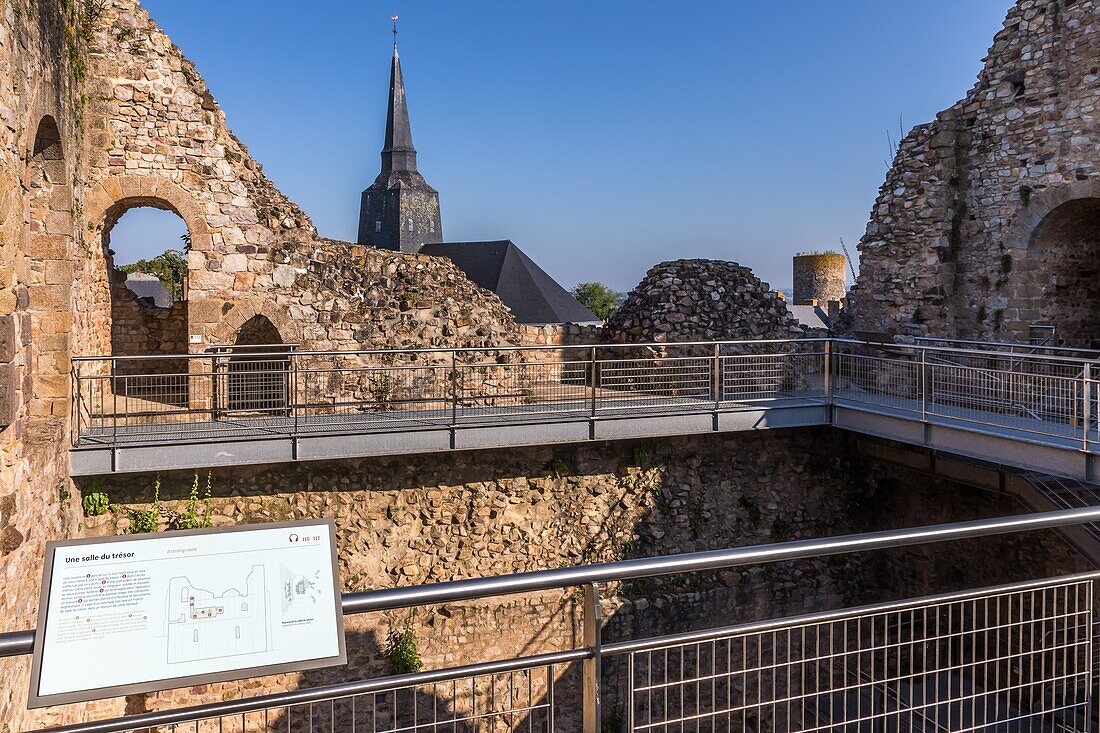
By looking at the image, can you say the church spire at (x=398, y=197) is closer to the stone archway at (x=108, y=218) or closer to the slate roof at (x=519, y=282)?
the slate roof at (x=519, y=282)

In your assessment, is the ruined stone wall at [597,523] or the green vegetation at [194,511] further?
the ruined stone wall at [597,523]

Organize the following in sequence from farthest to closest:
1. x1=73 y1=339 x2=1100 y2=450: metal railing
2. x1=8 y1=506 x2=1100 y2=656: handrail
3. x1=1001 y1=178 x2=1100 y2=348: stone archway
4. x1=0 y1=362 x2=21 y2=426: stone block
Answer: x1=1001 y1=178 x2=1100 y2=348: stone archway, x1=73 y1=339 x2=1100 y2=450: metal railing, x1=0 y1=362 x2=21 y2=426: stone block, x1=8 y1=506 x2=1100 y2=656: handrail

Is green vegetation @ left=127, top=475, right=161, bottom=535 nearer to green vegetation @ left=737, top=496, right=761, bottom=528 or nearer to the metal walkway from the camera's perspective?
the metal walkway

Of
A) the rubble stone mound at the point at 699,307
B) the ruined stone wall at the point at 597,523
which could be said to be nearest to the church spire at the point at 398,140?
the rubble stone mound at the point at 699,307

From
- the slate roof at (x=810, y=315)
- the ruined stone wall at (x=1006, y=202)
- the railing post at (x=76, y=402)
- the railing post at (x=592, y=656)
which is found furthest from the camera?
the slate roof at (x=810, y=315)

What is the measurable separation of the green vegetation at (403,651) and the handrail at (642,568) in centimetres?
684

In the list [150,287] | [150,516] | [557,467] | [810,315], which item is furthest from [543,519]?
[810,315]

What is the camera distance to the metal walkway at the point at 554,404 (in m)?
7.83

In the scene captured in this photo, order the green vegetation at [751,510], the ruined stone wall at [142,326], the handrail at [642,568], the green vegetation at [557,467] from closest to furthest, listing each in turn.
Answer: the handrail at [642,568]
the green vegetation at [557,467]
the green vegetation at [751,510]
the ruined stone wall at [142,326]

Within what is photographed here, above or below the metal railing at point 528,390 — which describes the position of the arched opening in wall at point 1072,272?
above

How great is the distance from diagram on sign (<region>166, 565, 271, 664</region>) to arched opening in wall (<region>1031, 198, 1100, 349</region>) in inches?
476

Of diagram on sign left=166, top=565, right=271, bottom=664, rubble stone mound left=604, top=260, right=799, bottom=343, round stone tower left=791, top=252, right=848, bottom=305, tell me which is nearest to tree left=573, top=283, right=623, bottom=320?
round stone tower left=791, top=252, right=848, bottom=305

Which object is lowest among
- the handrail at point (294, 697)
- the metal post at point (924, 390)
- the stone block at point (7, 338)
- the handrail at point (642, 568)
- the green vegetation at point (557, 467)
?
the green vegetation at point (557, 467)

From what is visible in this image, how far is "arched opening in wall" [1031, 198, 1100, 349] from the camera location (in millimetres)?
11602
